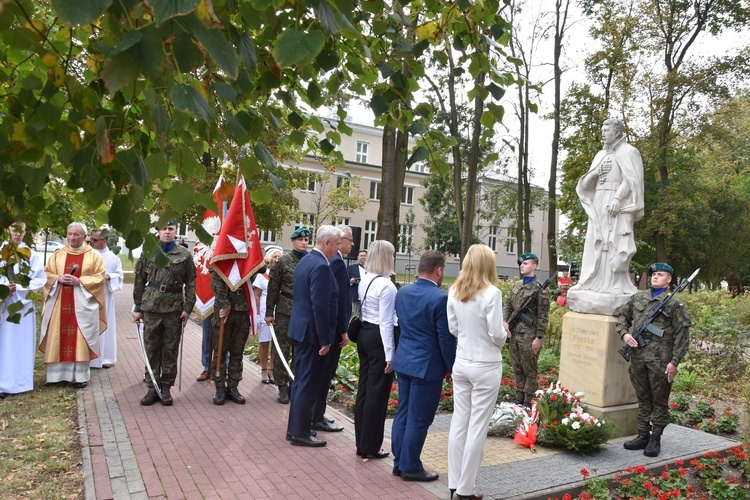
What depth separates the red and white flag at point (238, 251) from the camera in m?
7.78

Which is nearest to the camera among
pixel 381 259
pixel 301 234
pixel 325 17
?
pixel 325 17

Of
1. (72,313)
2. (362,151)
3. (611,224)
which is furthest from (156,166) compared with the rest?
(362,151)

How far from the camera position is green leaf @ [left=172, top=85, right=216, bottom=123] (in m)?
1.49

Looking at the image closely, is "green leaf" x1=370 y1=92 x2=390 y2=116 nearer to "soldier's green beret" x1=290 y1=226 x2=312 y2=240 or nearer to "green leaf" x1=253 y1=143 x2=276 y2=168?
"green leaf" x1=253 y1=143 x2=276 y2=168

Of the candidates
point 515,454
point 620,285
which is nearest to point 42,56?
point 515,454

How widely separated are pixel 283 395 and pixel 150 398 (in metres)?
1.64

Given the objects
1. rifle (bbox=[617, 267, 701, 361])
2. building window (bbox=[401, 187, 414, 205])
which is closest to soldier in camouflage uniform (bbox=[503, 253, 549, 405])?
rifle (bbox=[617, 267, 701, 361])

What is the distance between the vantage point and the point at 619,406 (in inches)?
280

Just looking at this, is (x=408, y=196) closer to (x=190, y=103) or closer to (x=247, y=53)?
(x=247, y=53)

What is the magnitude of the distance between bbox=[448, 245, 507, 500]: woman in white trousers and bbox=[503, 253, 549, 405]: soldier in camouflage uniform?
10.7ft

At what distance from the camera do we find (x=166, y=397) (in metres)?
7.49

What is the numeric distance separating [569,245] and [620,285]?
17.9 m

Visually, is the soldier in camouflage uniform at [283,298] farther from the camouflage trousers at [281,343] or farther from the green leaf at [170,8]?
the green leaf at [170,8]

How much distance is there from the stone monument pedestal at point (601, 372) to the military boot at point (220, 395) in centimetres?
424
